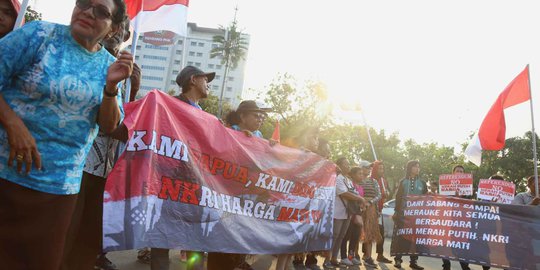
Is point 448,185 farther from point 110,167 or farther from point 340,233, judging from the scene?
point 110,167

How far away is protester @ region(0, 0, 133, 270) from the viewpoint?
1.63 m

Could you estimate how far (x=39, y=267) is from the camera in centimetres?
169

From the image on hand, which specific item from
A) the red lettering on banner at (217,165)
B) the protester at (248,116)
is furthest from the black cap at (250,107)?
the red lettering on banner at (217,165)

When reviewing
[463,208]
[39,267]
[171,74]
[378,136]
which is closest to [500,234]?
[463,208]

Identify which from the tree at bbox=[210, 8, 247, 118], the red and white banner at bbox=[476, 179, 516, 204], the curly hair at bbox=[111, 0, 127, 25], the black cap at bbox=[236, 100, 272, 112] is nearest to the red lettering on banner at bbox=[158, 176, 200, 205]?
the black cap at bbox=[236, 100, 272, 112]

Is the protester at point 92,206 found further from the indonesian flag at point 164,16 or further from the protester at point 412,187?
the protester at point 412,187

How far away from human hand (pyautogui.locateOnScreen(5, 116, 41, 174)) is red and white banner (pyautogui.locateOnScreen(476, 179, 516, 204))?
31.0 ft

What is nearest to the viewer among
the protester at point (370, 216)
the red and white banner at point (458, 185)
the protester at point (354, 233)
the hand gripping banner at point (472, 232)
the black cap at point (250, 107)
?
the black cap at point (250, 107)

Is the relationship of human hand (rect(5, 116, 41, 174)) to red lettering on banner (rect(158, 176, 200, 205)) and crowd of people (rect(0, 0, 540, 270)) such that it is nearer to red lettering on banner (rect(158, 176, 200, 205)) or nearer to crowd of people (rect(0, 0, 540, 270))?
crowd of people (rect(0, 0, 540, 270))

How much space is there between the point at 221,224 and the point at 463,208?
4.36 meters

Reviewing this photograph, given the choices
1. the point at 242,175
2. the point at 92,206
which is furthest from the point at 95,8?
the point at 242,175

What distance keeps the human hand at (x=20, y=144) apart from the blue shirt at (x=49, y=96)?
0.21 feet

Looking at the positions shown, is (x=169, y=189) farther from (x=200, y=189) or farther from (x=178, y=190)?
(x=200, y=189)

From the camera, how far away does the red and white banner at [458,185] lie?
859 centimetres
